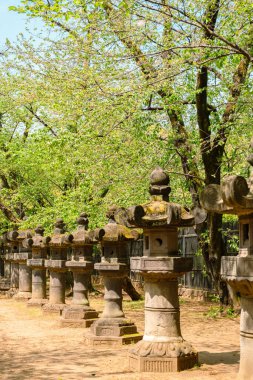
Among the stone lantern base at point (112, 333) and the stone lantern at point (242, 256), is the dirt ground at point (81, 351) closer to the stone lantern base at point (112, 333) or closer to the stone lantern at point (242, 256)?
the stone lantern base at point (112, 333)

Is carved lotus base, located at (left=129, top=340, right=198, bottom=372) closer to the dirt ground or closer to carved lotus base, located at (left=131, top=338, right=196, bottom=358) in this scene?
carved lotus base, located at (left=131, top=338, right=196, bottom=358)

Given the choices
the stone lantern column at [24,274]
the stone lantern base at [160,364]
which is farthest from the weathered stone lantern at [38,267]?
the stone lantern base at [160,364]

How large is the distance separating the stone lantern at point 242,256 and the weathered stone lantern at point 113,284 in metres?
5.31

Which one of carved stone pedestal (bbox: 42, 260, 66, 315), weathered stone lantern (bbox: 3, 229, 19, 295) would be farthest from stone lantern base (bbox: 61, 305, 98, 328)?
weathered stone lantern (bbox: 3, 229, 19, 295)

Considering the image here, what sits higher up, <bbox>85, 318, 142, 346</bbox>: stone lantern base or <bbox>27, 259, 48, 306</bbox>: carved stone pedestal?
<bbox>27, 259, 48, 306</bbox>: carved stone pedestal

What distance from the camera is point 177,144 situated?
48.3ft

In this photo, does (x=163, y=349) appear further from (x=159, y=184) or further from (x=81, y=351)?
(x=159, y=184)

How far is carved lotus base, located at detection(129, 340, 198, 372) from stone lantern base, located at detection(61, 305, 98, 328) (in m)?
4.96

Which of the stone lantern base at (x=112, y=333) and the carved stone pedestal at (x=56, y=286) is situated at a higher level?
the carved stone pedestal at (x=56, y=286)

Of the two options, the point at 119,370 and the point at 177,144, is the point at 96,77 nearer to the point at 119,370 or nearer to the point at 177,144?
the point at 177,144

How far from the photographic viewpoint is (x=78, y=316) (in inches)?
551

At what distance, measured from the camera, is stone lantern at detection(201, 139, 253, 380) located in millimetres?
6078

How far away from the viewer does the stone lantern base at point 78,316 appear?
1383 cm

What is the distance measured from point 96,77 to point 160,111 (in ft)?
5.94
